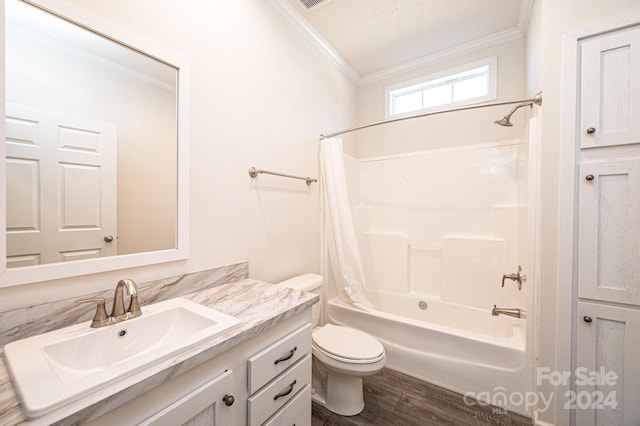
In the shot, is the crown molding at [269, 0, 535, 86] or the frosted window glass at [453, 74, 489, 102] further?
the frosted window glass at [453, 74, 489, 102]

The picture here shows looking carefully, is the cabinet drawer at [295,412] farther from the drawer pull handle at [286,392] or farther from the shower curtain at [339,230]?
the shower curtain at [339,230]

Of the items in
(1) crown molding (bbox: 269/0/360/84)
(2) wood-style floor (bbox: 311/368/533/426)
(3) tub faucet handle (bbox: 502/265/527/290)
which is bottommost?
(2) wood-style floor (bbox: 311/368/533/426)

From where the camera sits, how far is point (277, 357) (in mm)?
1053

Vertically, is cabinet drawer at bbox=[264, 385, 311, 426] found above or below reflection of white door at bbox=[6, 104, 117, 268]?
below

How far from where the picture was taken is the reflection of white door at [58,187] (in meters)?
0.84

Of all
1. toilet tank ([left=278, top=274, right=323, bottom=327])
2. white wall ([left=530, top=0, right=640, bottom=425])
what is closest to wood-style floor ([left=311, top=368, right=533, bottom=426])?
white wall ([left=530, top=0, right=640, bottom=425])

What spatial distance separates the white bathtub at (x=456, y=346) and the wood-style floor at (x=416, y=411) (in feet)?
0.25

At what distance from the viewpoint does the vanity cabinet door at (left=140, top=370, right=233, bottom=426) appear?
2.31 ft

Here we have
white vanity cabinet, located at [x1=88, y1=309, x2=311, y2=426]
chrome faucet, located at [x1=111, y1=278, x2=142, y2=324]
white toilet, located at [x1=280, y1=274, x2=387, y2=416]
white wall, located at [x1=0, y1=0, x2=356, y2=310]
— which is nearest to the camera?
white vanity cabinet, located at [x1=88, y1=309, x2=311, y2=426]

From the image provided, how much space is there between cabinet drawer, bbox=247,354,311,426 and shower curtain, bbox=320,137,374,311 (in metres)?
0.99

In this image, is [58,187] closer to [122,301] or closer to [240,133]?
[122,301]

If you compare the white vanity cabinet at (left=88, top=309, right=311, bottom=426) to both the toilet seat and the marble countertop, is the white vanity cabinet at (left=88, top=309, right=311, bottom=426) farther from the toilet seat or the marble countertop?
the toilet seat

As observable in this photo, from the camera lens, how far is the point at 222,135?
1450 millimetres

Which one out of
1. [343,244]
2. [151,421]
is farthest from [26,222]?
[343,244]
